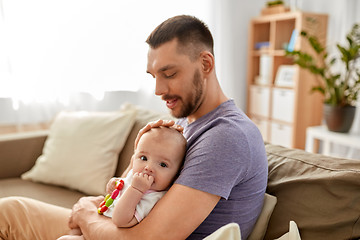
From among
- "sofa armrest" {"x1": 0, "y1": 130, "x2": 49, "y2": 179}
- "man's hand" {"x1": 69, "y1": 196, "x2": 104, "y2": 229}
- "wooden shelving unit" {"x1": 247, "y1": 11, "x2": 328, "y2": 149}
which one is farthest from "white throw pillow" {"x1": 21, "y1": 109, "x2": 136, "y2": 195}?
"wooden shelving unit" {"x1": 247, "y1": 11, "x2": 328, "y2": 149}

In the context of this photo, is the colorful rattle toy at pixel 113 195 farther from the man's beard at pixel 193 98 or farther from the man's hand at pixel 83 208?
the man's beard at pixel 193 98

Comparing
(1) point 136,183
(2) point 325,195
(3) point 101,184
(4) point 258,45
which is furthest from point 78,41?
(2) point 325,195

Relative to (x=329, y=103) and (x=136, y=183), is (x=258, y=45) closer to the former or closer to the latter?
(x=329, y=103)

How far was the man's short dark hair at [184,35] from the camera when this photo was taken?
1045mm

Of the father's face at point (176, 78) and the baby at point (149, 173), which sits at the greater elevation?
the father's face at point (176, 78)

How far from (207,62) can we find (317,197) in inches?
22.1

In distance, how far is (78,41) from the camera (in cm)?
309

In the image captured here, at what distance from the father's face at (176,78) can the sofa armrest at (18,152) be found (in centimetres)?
134

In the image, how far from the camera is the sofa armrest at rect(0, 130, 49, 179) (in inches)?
78.0

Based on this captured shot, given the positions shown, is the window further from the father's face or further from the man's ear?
the man's ear

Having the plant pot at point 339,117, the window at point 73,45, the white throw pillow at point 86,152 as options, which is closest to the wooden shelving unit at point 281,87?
the plant pot at point 339,117

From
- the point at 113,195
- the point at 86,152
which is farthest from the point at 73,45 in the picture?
the point at 113,195

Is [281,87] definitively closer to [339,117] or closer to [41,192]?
[339,117]

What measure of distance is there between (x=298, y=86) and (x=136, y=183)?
285 centimetres
